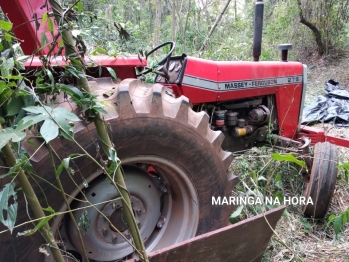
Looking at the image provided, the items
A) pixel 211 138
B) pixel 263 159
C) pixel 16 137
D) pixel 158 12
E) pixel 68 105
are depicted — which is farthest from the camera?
pixel 158 12

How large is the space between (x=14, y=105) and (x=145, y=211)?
899 millimetres

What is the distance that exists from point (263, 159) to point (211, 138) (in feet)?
3.11

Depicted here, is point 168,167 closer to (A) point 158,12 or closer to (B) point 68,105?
(B) point 68,105

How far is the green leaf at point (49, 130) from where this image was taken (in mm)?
752

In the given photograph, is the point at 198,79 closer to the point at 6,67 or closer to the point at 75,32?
the point at 75,32

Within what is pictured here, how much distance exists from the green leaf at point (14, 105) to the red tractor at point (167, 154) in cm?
26

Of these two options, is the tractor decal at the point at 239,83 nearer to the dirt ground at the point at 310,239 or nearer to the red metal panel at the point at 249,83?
Result: the red metal panel at the point at 249,83

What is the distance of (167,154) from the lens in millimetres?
1465

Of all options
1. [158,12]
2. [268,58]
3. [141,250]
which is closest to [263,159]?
[141,250]

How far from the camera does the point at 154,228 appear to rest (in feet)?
5.51

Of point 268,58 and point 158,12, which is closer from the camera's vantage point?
point 268,58

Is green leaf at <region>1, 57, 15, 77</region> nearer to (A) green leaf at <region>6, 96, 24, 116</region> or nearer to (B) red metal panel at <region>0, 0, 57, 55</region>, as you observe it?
(A) green leaf at <region>6, 96, 24, 116</region>

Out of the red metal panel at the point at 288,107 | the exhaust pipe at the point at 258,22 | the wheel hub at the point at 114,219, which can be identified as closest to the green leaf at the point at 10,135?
the wheel hub at the point at 114,219

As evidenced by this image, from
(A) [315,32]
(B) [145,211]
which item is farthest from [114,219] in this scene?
(A) [315,32]
